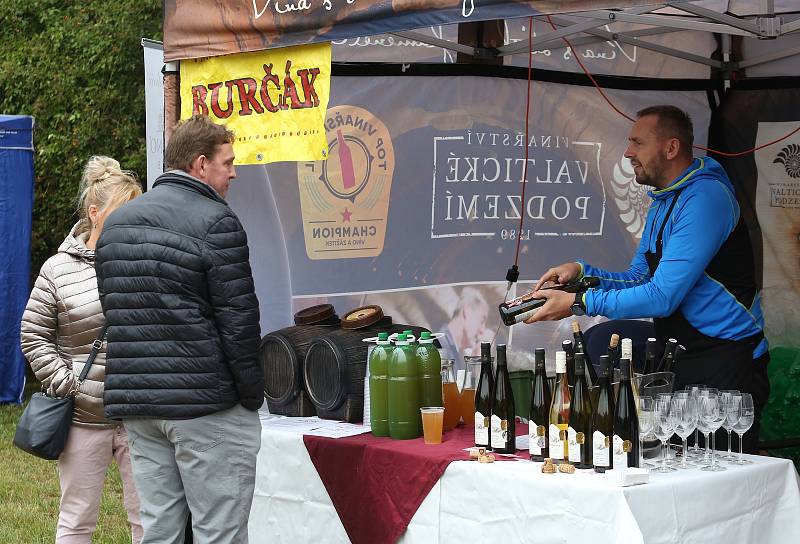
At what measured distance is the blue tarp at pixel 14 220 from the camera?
27.8 ft

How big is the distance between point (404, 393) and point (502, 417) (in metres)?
0.35

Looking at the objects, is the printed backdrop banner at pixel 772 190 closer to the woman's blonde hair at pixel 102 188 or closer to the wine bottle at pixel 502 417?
the wine bottle at pixel 502 417

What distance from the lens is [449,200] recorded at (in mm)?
5137

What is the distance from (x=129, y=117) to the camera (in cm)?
1111

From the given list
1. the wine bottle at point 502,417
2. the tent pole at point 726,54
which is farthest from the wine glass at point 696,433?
→ the tent pole at point 726,54

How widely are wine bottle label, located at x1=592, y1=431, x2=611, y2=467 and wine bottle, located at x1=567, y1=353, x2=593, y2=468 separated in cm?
3

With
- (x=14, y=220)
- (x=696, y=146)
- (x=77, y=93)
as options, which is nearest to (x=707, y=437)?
(x=696, y=146)

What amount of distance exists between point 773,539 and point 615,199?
2.71 m

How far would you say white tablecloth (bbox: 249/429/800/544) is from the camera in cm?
263

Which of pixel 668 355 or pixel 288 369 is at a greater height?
pixel 668 355

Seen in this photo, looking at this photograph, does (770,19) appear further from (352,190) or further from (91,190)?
(91,190)

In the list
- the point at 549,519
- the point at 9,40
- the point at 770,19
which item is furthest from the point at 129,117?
the point at 549,519

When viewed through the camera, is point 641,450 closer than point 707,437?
Yes

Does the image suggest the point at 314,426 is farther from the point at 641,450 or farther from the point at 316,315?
the point at 641,450
